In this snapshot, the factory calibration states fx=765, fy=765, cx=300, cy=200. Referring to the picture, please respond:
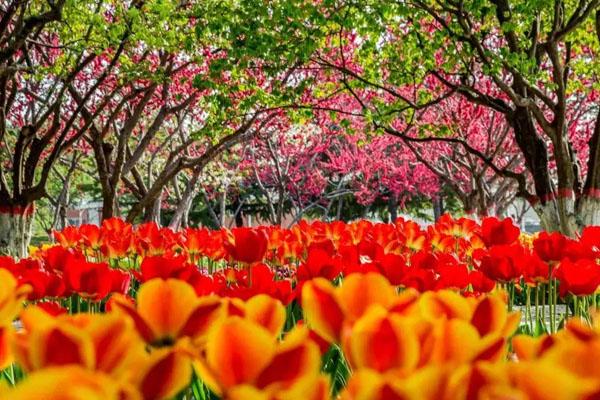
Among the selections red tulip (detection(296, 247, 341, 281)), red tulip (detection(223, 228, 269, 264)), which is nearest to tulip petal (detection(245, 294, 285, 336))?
red tulip (detection(296, 247, 341, 281))

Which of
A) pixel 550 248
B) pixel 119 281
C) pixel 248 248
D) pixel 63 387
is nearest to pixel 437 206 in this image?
pixel 550 248

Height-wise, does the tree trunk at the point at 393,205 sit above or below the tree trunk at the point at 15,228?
above

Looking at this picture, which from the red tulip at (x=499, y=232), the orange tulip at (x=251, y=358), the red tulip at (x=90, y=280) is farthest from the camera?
the red tulip at (x=499, y=232)

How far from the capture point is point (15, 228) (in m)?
10.9

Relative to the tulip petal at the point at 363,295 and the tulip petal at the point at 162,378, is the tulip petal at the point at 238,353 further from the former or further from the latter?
the tulip petal at the point at 363,295

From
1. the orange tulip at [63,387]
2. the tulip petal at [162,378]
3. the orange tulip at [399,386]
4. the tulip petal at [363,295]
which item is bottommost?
the tulip petal at [162,378]

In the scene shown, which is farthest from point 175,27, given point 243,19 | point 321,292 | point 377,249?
point 321,292

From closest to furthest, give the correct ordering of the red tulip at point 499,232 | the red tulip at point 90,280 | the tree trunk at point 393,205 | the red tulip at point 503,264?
the red tulip at point 90,280, the red tulip at point 503,264, the red tulip at point 499,232, the tree trunk at point 393,205

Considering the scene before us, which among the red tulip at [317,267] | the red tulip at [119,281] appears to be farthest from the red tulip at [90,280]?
the red tulip at [317,267]

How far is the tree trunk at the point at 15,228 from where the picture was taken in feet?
34.8

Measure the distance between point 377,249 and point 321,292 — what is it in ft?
4.94

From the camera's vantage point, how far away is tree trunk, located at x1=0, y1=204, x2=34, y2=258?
1060 centimetres

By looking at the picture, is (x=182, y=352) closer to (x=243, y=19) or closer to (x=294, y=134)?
(x=243, y=19)

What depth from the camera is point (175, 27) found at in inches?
429
